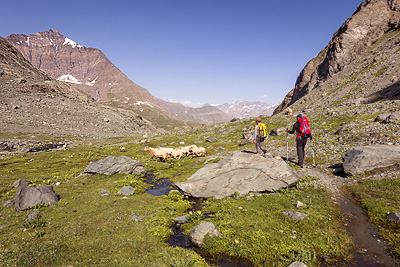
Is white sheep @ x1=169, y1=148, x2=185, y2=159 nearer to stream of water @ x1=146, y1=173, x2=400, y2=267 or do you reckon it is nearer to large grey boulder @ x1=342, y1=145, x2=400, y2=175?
stream of water @ x1=146, y1=173, x2=400, y2=267

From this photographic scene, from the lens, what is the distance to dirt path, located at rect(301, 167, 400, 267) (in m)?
7.49

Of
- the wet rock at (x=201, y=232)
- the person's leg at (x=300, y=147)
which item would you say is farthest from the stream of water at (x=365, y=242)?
the person's leg at (x=300, y=147)

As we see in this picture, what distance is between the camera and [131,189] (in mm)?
17953

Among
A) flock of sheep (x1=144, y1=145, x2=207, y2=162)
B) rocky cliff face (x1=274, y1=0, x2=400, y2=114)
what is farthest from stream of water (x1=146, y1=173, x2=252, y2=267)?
rocky cliff face (x1=274, y1=0, x2=400, y2=114)

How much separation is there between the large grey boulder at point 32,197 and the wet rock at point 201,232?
11.9m

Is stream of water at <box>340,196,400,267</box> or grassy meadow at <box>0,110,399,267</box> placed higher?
stream of water at <box>340,196,400,267</box>

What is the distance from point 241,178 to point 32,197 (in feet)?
55.2

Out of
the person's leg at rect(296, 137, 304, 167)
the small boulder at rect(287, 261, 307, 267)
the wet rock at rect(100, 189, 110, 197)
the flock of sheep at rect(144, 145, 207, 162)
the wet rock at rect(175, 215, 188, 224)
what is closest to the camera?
the small boulder at rect(287, 261, 307, 267)

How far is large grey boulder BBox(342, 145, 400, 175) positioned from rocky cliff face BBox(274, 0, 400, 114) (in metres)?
47.4

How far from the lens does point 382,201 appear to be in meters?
11.4

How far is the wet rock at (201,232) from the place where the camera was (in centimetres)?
980

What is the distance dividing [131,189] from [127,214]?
17.5 feet

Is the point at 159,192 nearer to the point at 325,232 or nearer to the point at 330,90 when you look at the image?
the point at 325,232

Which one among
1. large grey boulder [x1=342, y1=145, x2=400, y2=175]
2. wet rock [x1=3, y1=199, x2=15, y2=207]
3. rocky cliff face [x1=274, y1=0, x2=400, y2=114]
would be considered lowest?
wet rock [x1=3, y1=199, x2=15, y2=207]
